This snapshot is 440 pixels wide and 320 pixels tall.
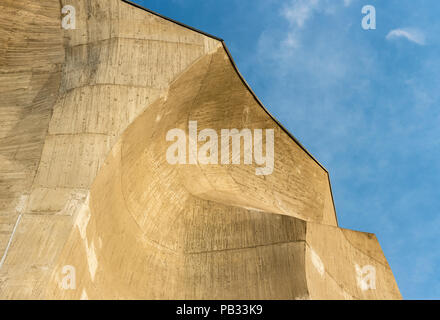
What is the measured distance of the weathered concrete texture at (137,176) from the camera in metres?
7.06

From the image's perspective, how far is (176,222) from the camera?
29.6ft

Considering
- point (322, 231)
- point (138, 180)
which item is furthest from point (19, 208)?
point (322, 231)

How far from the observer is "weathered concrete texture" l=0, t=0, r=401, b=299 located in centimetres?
706

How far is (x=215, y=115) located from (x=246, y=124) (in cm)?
73

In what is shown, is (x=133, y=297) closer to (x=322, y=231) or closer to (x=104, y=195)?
(x=104, y=195)

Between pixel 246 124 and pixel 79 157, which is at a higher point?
pixel 246 124

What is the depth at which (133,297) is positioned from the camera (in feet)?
25.5

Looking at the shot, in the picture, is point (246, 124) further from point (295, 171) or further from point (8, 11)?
point (8, 11)

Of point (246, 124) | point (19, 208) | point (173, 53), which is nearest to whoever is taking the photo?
point (19, 208)

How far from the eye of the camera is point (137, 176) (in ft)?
27.8
